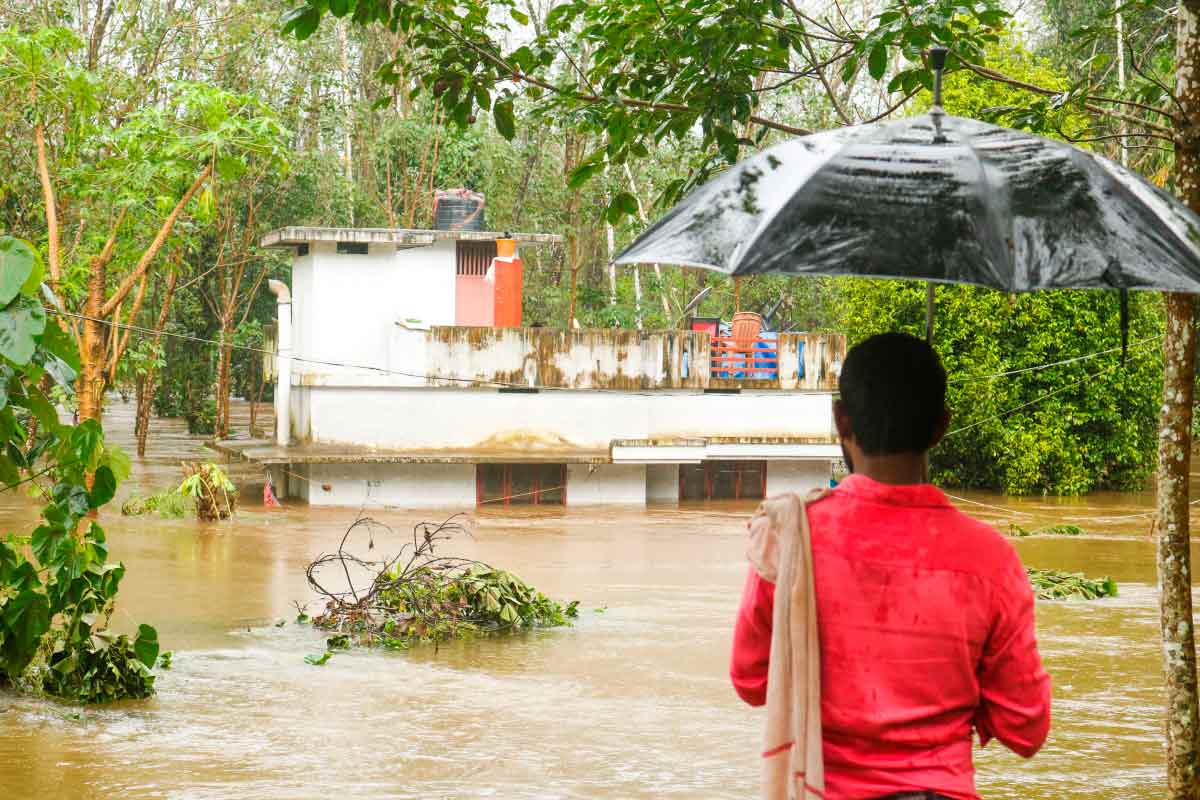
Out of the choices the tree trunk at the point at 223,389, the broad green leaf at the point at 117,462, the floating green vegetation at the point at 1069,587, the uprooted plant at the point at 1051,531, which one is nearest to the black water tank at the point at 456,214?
the tree trunk at the point at 223,389

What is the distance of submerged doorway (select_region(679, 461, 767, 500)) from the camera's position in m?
24.3

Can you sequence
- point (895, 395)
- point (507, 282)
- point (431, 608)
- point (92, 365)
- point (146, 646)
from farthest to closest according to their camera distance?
point (507, 282) < point (92, 365) < point (431, 608) < point (146, 646) < point (895, 395)

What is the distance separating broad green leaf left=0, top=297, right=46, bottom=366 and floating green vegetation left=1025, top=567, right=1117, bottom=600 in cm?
1001

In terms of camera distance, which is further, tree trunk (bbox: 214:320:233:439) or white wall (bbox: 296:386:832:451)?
tree trunk (bbox: 214:320:233:439)

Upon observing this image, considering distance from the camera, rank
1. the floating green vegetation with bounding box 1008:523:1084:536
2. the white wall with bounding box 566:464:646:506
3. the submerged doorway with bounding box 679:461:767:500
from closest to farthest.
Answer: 1. the floating green vegetation with bounding box 1008:523:1084:536
2. the white wall with bounding box 566:464:646:506
3. the submerged doorway with bounding box 679:461:767:500

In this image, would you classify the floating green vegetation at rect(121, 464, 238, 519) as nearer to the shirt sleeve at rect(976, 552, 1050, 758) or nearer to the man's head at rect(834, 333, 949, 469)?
the man's head at rect(834, 333, 949, 469)

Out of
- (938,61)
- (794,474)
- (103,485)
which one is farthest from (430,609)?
(794,474)

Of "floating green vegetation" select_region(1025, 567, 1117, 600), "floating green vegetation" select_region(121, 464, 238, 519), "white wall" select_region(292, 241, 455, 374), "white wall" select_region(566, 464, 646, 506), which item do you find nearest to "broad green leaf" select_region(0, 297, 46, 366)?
"floating green vegetation" select_region(1025, 567, 1117, 600)

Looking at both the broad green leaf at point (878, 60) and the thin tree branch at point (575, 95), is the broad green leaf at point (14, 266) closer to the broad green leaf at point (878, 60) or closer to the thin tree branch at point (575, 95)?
the thin tree branch at point (575, 95)

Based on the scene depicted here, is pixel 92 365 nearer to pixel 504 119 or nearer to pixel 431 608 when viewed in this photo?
pixel 431 608

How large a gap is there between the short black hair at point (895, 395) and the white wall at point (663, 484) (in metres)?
21.3

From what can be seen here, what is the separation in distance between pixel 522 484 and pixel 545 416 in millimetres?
1230

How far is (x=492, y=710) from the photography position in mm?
8922

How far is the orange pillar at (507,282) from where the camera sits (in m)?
23.0
